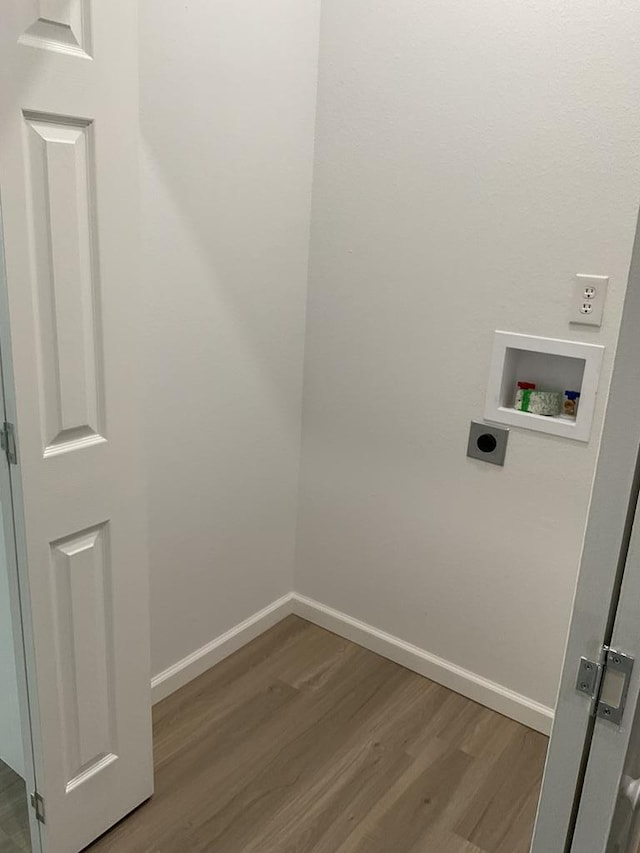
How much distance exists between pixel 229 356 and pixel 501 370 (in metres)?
0.83

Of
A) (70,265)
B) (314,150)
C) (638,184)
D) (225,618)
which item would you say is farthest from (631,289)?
(225,618)

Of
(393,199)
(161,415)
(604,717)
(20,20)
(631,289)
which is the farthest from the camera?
(393,199)

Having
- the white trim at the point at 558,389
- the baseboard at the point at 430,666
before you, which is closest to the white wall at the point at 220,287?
the baseboard at the point at 430,666

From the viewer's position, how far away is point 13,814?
6.02 feet

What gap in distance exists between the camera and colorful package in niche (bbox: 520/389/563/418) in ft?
6.59

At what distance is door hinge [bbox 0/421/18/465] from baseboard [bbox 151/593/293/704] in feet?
3.65

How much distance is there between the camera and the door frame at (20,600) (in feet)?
4.35

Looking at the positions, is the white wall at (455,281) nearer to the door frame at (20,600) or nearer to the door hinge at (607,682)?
the door hinge at (607,682)

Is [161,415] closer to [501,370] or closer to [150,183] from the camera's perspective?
[150,183]

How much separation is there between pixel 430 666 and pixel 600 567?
5.60 feet

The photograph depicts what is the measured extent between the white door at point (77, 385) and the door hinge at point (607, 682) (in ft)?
3.47

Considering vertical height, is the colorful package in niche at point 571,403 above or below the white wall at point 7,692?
above

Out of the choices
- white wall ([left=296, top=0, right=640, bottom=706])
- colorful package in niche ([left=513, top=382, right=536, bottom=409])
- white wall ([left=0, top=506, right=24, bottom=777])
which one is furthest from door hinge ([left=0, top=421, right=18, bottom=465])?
colorful package in niche ([left=513, top=382, right=536, bottom=409])

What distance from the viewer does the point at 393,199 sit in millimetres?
2182
